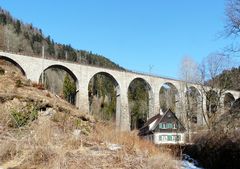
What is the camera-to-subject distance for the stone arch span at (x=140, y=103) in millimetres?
49175

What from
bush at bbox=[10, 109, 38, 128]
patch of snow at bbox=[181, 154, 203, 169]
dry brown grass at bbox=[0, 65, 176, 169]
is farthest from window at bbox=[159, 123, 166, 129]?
dry brown grass at bbox=[0, 65, 176, 169]

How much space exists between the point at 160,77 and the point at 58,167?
48.1 metres

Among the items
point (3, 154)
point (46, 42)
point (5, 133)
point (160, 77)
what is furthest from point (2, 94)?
point (46, 42)

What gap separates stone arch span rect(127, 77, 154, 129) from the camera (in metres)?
49.2

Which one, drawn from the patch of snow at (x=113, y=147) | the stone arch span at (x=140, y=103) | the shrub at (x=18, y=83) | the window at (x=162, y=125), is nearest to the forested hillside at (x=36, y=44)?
the stone arch span at (x=140, y=103)

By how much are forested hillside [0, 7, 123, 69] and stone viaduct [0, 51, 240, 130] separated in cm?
2883

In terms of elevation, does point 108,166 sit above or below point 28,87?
below

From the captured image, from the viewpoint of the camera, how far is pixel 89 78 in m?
42.8

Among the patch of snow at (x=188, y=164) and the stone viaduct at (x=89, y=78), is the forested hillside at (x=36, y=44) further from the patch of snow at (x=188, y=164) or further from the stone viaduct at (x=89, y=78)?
the patch of snow at (x=188, y=164)

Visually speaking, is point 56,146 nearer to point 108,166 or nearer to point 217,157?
point 108,166

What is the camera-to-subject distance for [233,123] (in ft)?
45.4

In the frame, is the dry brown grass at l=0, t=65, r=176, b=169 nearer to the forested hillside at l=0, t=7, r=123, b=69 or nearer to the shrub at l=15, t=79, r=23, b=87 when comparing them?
the shrub at l=15, t=79, r=23, b=87

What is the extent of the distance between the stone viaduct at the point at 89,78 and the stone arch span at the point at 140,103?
0.20 m

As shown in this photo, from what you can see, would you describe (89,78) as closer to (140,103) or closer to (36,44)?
(140,103)
